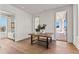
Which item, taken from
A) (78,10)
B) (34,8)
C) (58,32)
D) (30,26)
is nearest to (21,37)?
(30,26)

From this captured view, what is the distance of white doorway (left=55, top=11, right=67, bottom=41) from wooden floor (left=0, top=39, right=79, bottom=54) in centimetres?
14

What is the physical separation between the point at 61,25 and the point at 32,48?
0.86m

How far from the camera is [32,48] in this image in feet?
6.43

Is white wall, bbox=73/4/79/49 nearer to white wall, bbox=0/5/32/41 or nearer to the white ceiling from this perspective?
the white ceiling

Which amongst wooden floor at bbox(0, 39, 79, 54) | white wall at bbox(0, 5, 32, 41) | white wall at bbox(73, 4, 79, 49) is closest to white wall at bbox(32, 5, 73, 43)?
white wall at bbox(73, 4, 79, 49)

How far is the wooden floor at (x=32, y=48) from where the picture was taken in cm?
190

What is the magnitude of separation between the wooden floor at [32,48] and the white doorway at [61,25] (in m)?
0.14

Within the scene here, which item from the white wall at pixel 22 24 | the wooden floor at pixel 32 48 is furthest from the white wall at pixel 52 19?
the white wall at pixel 22 24

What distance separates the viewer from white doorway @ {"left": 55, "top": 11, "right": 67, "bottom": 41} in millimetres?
1936

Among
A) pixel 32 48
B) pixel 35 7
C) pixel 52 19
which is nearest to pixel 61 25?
pixel 52 19

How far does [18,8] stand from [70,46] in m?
1.47

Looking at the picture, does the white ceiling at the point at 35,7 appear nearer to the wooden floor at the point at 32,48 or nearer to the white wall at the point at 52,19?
the white wall at the point at 52,19

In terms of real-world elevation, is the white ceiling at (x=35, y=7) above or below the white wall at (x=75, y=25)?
above
